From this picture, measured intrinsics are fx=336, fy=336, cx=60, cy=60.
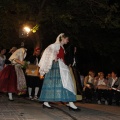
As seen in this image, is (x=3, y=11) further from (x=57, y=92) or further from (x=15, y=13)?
(x=57, y=92)

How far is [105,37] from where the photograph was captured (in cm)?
1930

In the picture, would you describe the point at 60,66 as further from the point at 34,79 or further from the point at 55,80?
the point at 34,79

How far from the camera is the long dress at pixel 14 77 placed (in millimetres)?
9922

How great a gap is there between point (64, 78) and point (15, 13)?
8880mm

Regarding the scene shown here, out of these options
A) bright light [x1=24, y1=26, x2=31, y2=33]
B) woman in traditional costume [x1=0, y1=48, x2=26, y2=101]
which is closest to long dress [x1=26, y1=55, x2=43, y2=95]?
woman in traditional costume [x1=0, y1=48, x2=26, y2=101]

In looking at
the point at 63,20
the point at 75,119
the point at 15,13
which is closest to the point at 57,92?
the point at 75,119

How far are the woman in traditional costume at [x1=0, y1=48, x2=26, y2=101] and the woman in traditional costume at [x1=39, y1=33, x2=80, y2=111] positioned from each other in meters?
1.97

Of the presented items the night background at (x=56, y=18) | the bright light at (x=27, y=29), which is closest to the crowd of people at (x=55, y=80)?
the night background at (x=56, y=18)

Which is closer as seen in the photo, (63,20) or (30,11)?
(63,20)

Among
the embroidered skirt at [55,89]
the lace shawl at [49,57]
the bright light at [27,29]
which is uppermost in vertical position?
the bright light at [27,29]

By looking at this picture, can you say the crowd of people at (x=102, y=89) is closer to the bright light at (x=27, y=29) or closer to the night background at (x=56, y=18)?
the night background at (x=56, y=18)

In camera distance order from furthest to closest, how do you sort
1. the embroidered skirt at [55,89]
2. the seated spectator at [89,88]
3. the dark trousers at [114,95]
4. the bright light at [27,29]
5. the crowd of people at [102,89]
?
1. the bright light at [27,29]
2. the seated spectator at [89,88]
3. the crowd of people at [102,89]
4. the dark trousers at [114,95]
5. the embroidered skirt at [55,89]

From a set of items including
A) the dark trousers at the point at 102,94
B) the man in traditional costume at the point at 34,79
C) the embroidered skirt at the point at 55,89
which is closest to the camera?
the embroidered skirt at the point at 55,89

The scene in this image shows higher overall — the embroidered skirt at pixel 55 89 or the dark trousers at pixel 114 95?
the embroidered skirt at pixel 55 89
